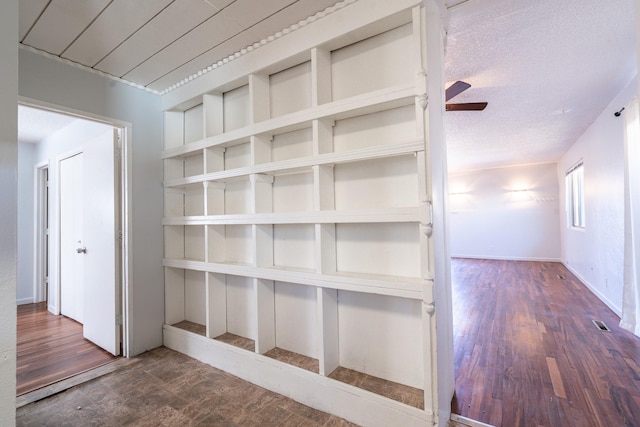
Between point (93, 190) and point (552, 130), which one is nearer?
point (93, 190)

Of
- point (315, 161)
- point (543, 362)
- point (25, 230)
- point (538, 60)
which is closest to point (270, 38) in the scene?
point (315, 161)

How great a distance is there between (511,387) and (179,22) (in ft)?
10.8

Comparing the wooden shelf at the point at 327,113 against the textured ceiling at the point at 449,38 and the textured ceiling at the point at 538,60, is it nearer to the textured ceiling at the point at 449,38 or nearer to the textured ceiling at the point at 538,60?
the textured ceiling at the point at 449,38

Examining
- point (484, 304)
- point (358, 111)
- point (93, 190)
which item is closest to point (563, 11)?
point (358, 111)

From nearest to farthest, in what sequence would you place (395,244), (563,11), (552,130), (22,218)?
(395,244)
(563,11)
(22,218)
(552,130)

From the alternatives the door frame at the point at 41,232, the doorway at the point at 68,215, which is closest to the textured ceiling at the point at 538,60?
the doorway at the point at 68,215

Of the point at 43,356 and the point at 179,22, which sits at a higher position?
the point at 179,22

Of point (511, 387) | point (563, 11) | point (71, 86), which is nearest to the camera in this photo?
point (563, 11)

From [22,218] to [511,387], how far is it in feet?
20.5

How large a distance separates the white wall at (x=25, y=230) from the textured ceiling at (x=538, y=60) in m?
5.87

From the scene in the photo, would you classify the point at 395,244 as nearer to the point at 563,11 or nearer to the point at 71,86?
the point at 563,11

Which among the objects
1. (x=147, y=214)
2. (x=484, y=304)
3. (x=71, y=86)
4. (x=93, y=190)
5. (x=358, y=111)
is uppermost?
(x=71, y=86)

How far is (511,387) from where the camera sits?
2.00 m

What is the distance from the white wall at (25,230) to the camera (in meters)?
4.20
